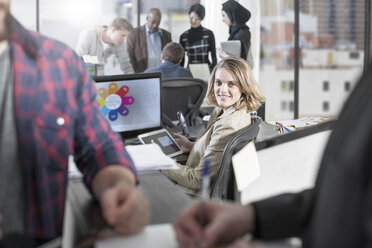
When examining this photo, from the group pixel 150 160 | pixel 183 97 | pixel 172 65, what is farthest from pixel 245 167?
pixel 172 65

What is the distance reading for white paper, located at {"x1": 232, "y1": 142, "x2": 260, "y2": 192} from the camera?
3.14 feet

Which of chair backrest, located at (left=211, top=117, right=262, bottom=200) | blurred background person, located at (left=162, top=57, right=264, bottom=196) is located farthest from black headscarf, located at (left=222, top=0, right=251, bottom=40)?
chair backrest, located at (left=211, top=117, right=262, bottom=200)

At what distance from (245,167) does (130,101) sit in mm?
1989

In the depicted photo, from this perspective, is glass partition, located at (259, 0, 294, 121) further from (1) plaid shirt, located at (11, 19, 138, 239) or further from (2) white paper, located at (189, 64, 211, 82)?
(1) plaid shirt, located at (11, 19, 138, 239)

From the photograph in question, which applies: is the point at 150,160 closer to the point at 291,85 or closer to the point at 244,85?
the point at 244,85

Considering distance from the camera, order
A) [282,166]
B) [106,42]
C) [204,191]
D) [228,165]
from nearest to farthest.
→ 1. [204,191]
2. [282,166]
3. [228,165]
4. [106,42]

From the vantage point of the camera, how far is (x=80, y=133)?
0.96 m

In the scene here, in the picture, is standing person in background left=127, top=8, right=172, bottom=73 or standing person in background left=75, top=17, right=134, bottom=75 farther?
standing person in background left=127, top=8, right=172, bottom=73

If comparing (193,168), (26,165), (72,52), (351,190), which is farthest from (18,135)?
(193,168)

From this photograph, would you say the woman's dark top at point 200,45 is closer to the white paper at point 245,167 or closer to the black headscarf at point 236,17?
the black headscarf at point 236,17

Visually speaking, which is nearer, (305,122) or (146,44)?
(305,122)

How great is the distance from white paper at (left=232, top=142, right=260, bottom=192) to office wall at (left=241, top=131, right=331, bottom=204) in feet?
0.09

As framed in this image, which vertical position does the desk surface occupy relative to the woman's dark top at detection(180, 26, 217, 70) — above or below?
below

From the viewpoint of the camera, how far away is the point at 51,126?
907mm
